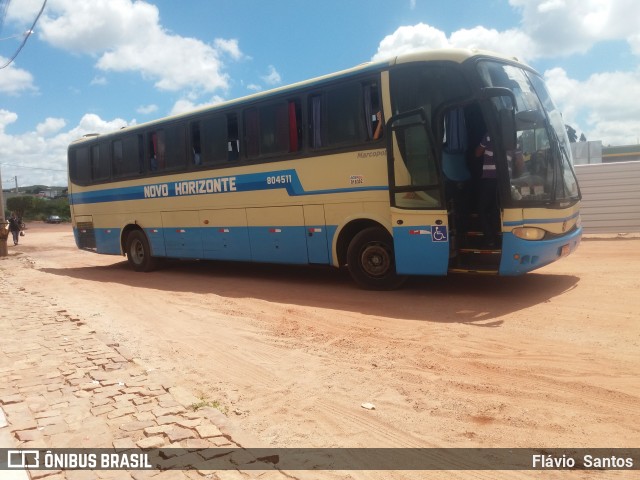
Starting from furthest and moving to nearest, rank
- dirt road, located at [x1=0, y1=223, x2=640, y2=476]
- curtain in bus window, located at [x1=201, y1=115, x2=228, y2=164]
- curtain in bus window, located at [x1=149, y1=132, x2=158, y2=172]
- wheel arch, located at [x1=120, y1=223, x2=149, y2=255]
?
wheel arch, located at [x1=120, y1=223, x2=149, y2=255]
curtain in bus window, located at [x1=149, y1=132, x2=158, y2=172]
curtain in bus window, located at [x1=201, y1=115, x2=228, y2=164]
dirt road, located at [x1=0, y1=223, x2=640, y2=476]

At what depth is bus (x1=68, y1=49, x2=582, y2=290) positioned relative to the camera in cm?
718

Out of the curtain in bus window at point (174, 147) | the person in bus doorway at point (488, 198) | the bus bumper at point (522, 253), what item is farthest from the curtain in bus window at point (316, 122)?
the curtain in bus window at point (174, 147)

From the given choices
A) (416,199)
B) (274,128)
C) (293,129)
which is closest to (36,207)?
(274,128)

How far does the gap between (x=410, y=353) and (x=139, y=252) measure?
10.2m

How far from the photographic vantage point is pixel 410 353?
5.35 meters

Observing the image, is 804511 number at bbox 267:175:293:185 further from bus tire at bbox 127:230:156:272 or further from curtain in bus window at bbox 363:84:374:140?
bus tire at bbox 127:230:156:272

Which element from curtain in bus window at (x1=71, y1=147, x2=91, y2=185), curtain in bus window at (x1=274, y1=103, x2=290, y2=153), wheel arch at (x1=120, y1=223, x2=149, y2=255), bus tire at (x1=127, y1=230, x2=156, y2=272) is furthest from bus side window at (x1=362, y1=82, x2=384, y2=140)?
curtain in bus window at (x1=71, y1=147, x2=91, y2=185)

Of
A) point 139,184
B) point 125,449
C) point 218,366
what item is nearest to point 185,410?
point 125,449

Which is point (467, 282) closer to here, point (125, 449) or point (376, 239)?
point (376, 239)

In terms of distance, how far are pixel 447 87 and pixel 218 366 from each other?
505 centimetres

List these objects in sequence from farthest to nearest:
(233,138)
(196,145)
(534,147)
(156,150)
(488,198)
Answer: (156,150) → (196,145) → (233,138) → (488,198) → (534,147)

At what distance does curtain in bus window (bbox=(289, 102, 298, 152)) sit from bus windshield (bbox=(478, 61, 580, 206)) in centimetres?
341

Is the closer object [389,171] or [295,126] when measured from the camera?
[389,171]

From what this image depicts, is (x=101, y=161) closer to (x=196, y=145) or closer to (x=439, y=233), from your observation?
(x=196, y=145)
